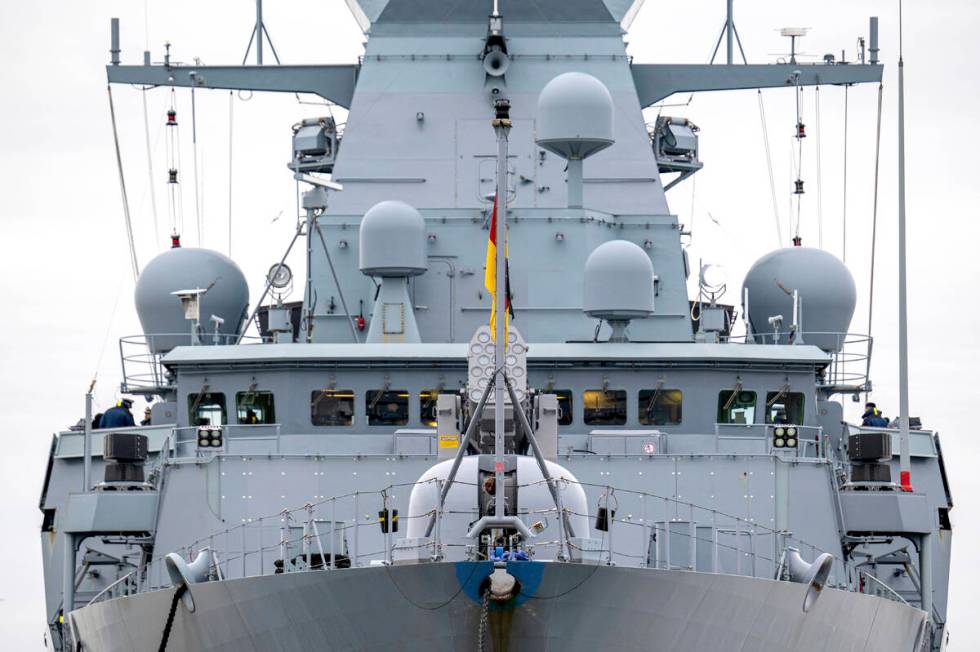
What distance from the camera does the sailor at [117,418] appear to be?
23.2m

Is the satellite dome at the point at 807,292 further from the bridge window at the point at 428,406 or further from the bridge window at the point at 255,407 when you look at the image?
the bridge window at the point at 255,407

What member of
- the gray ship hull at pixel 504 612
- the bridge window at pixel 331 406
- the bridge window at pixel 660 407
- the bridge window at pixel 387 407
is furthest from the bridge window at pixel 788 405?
the gray ship hull at pixel 504 612

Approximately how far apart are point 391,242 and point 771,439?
4563 mm

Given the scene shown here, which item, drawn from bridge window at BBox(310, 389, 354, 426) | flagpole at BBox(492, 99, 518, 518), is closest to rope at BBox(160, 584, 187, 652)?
flagpole at BBox(492, 99, 518, 518)

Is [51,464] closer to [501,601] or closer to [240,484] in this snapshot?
[240,484]

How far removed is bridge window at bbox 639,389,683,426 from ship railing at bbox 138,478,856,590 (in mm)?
2229

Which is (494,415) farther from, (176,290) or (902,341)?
(176,290)

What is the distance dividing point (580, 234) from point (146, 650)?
8407 millimetres

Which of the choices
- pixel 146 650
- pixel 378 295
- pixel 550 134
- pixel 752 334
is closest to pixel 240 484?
pixel 146 650

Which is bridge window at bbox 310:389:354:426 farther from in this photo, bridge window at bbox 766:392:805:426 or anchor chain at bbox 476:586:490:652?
anchor chain at bbox 476:586:490:652

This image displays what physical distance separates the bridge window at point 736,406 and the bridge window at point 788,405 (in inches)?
8.9

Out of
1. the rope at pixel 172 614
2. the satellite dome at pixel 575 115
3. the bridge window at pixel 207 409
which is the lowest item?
the rope at pixel 172 614

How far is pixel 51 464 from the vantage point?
22.5 m

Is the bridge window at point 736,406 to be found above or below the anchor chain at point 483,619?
above
